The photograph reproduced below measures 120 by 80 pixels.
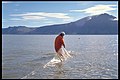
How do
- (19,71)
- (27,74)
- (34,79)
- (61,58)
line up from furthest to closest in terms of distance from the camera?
(61,58), (19,71), (27,74), (34,79)

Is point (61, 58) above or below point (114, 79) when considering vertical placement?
below

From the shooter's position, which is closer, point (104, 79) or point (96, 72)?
point (104, 79)

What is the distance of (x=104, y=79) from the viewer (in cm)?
1792

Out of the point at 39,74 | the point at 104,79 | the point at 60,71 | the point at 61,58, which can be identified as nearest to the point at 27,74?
the point at 39,74

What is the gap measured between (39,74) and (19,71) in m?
2.08

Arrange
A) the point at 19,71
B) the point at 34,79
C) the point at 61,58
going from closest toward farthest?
Result: the point at 34,79
the point at 19,71
the point at 61,58

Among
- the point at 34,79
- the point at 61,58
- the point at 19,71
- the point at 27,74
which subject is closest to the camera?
the point at 34,79

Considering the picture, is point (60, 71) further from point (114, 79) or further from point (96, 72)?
point (114, 79)

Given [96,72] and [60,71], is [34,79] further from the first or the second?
[96,72]

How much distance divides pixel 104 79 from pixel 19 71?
677 cm

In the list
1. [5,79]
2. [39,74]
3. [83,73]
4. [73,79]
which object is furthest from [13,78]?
[83,73]

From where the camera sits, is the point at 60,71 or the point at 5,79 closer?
the point at 5,79

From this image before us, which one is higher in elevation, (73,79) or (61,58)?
(73,79)

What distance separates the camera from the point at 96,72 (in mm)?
20625
